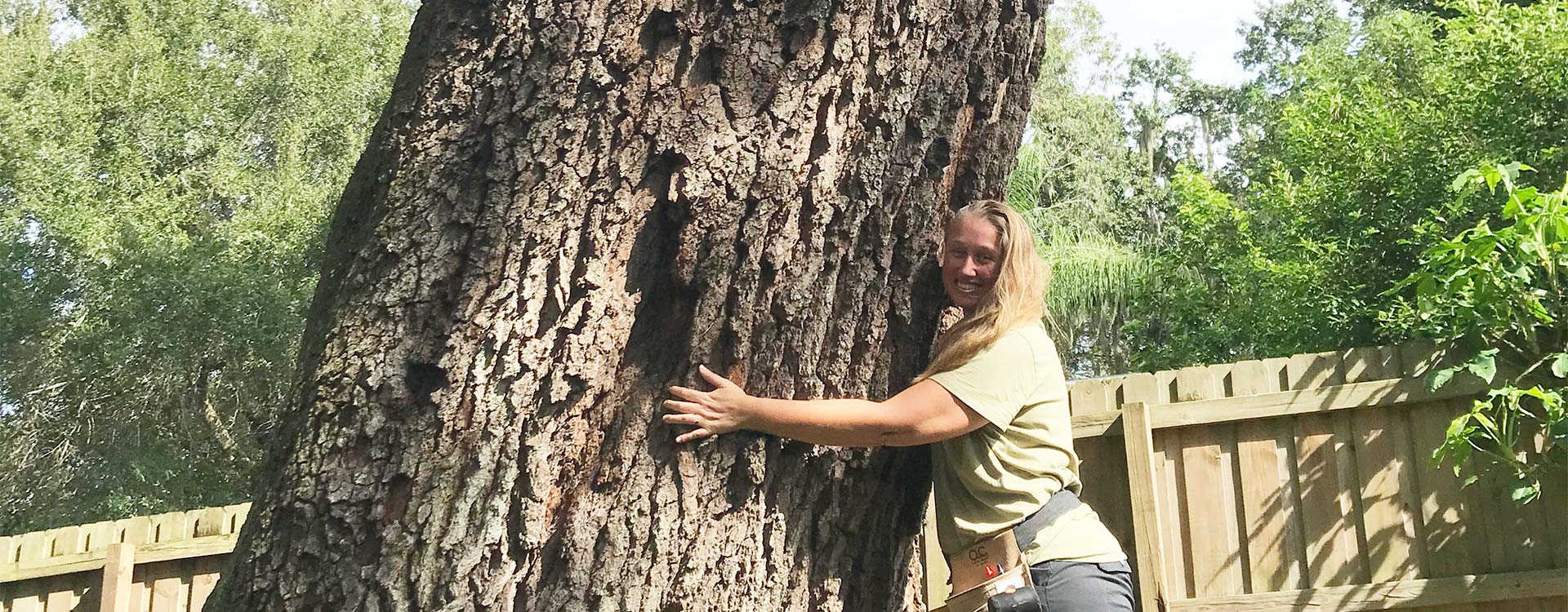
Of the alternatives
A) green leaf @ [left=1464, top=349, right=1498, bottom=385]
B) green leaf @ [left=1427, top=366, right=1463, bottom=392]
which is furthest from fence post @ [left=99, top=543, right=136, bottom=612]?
green leaf @ [left=1464, top=349, right=1498, bottom=385]

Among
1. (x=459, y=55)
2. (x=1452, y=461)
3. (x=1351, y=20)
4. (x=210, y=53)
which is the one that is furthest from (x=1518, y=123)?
(x=1351, y=20)

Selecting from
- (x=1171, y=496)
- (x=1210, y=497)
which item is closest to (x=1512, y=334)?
(x=1210, y=497)

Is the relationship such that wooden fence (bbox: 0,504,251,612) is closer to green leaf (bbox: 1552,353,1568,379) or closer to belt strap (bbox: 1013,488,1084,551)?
belt strap (bbox: 1013,488,1084,551)

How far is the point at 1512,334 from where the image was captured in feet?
14.3

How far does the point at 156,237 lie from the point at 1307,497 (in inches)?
486

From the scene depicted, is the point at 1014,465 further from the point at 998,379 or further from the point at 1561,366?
the point at 1561,366

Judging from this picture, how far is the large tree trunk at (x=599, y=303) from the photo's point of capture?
5.78 ft

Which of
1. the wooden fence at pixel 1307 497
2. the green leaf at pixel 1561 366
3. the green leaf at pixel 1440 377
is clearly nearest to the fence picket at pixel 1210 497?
the wooden fence at pixel 1307 497

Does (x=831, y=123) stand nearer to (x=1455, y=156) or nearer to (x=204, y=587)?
(x=204, y=587)

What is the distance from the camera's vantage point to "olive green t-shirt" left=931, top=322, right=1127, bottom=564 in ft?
7.82

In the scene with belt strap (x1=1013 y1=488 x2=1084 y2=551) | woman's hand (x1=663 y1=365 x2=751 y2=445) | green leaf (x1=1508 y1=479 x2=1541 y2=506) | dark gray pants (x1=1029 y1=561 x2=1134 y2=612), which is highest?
green leaf (x1=1508 y1=479 x2=1541 y2=506)

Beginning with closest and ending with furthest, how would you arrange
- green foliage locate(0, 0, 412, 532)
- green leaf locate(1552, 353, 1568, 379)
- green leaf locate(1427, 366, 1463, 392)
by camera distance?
green leaf locate(1552, 353, 1568, 379) → green leaf locate(1427, 366, 1463, 392) → green foliage locate(0, 0, 412, 532)

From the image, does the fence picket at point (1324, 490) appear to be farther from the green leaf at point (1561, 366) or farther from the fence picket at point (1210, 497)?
the green leaf at point (1561, 366)

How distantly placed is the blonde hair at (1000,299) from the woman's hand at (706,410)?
0.45m
